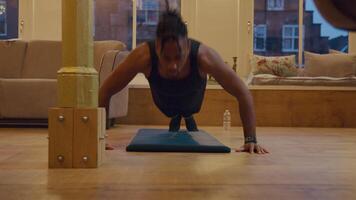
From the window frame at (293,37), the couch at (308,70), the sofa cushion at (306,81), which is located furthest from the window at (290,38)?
the sofa cushion at (306,81)

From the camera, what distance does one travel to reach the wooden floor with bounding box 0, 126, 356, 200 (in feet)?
5.14

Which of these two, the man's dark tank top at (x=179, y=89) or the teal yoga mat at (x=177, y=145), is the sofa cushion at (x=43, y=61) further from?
the teal yoga mat at (x=177, y=145)

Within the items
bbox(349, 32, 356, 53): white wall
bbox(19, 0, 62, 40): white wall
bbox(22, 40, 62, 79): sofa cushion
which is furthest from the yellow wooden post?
bbox(349, 32, 356, 53): white wall

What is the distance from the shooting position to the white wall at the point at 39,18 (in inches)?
262

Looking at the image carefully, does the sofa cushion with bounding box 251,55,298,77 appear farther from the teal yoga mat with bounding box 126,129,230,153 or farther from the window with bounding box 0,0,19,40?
the teal yoga mat with bounding box 126,129,230,153

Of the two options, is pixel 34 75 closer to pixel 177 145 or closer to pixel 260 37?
pixel 177 145

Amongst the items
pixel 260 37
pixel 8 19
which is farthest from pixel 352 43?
pixel 8 19

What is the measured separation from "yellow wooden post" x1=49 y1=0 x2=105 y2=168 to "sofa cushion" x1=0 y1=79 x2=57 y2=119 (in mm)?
2333

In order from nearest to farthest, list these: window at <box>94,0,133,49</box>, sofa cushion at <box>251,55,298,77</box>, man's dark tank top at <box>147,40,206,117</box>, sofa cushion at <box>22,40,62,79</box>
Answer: man's dark tank top at <box>147,40,206,117</box>
sofa cushion at <box>22,40,62,79</box>
sofa cushion at <box>251,55,298,77</box>
window at <box>94,0,133,49</box>

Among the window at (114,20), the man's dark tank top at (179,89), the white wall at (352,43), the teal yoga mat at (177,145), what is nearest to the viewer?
the teal yoga mat at (177,145)

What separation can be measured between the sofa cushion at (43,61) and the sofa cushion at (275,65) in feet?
7.44

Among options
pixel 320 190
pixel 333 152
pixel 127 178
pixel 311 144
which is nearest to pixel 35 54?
pixel 311 144

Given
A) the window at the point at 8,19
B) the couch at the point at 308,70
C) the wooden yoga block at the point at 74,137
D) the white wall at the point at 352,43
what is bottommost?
the wooden yoga block at the point at 74,137

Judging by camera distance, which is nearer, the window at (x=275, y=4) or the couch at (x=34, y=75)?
the couch at (x=34, y=75)
